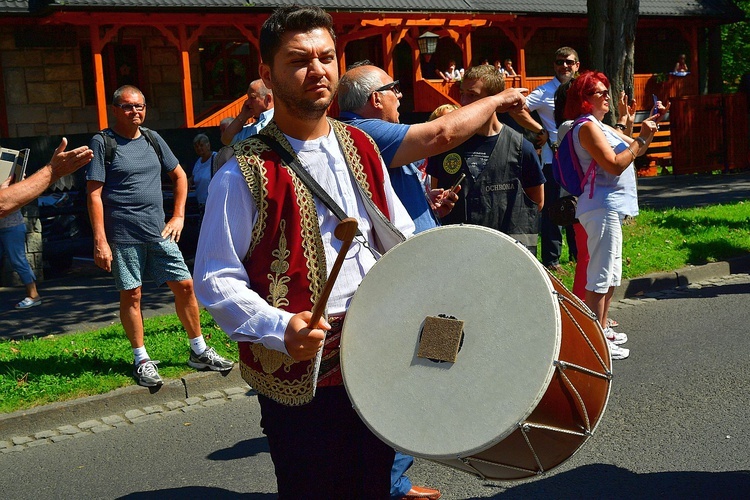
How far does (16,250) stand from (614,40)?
7105 mm

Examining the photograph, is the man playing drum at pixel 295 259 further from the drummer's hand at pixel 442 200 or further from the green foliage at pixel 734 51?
the green foliage at pixel 734 51

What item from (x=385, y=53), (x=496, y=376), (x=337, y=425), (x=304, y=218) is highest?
(x=385, y=53)

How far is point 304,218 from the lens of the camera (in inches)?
108

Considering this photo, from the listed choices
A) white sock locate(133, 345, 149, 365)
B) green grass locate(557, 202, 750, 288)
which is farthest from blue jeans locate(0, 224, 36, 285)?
green grass locate(557, 202, 750, 288)

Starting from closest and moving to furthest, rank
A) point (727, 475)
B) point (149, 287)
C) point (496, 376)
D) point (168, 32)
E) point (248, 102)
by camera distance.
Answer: point (496, 376), point (727, 475), point (248, 102), point (149, 287), point (168, 32)

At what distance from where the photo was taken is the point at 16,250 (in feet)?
32.4

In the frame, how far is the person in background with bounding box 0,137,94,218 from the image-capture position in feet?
12.5

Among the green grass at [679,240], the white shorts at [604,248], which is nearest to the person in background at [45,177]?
the white shorts at [604,248]

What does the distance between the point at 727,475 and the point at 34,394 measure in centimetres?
409

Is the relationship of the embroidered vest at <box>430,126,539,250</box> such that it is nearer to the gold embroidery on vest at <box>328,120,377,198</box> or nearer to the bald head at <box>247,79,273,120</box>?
the bald head at <box>247,79,273,120</box>

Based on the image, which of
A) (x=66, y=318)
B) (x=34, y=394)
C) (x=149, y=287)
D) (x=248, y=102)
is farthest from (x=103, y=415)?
(x=149, y=287)

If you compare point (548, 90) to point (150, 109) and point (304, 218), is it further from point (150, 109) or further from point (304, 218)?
point (150, 109)

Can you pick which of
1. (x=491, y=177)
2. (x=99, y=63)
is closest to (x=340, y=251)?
(x=491, y=177)

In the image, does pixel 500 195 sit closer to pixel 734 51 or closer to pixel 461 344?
pixel 461 344
